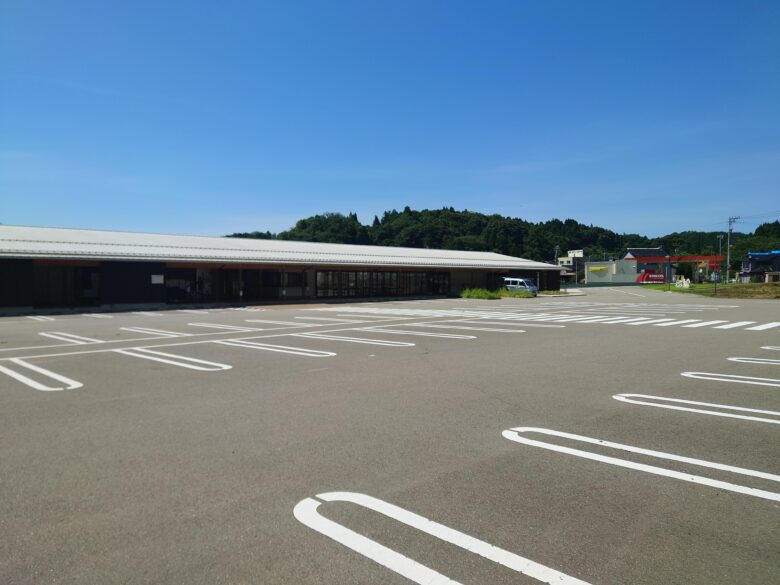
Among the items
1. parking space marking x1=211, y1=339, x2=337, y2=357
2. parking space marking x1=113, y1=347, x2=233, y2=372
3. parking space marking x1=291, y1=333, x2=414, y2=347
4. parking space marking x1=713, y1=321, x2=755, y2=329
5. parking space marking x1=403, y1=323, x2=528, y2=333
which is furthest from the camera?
parking space marking x1=713, y1=321, x2=755, y2=329

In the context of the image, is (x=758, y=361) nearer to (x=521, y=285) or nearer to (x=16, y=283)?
(x=16, y=283)

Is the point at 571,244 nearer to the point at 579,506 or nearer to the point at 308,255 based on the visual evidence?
the point at 308,255

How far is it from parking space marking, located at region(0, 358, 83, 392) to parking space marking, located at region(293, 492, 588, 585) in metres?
5.55

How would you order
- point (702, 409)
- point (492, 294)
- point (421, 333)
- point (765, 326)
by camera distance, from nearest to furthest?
point (702, 409)
point (421, 333)
point (765, 326)
point (492, 294)

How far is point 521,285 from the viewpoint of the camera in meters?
43.2

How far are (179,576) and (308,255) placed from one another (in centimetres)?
3324

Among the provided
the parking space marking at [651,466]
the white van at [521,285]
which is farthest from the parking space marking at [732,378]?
the white van at [521,285]

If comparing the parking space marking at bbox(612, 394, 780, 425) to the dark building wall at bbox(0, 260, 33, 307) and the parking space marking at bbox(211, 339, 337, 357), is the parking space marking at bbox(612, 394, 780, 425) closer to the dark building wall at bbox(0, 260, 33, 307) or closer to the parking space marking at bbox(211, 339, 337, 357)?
the parking space marking at bbox(211, 339, 337, 357)

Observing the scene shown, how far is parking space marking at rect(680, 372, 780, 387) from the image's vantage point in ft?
23.4

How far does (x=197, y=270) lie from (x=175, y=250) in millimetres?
4117

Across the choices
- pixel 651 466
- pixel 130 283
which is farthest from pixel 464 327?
pixel 130 283

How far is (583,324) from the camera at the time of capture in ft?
53.5

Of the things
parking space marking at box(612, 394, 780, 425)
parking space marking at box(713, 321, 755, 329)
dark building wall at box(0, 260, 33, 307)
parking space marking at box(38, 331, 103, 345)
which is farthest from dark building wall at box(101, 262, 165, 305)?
parking space marking at box(612, 394, 780, 425)

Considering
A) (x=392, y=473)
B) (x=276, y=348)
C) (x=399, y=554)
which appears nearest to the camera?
(x=399, y=554)
